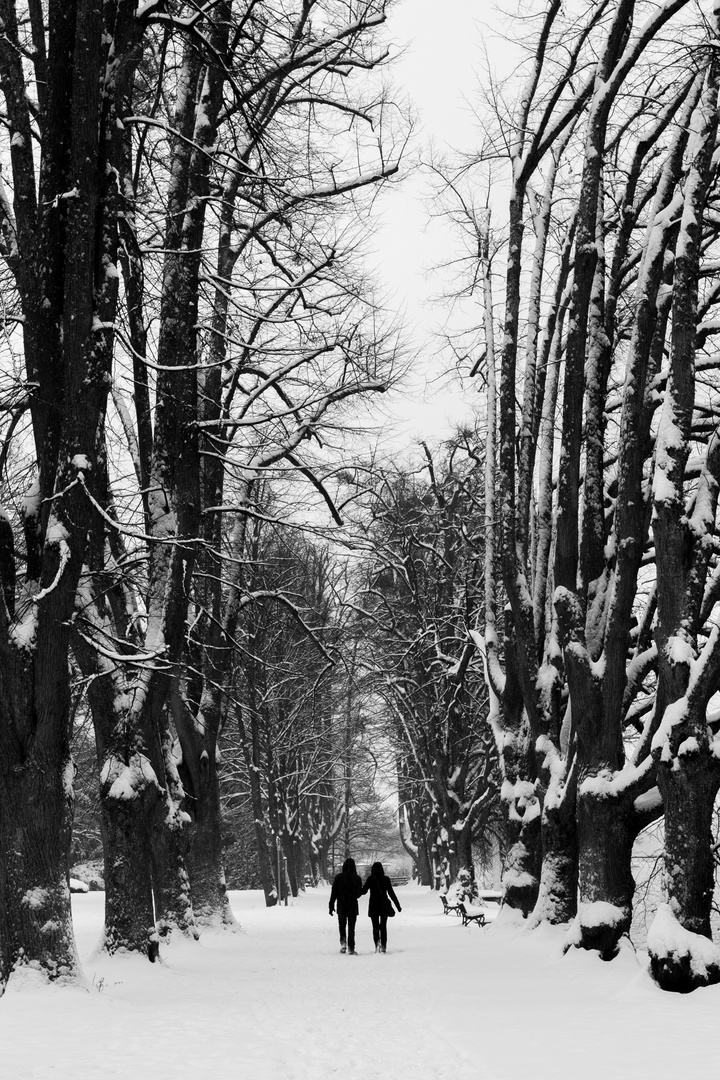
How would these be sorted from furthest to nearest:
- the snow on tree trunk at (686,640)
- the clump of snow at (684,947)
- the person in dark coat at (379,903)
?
the person in dark coat at (379,903) → the snow on tree trunk at (686,640) → the clump of snow at (684,947)

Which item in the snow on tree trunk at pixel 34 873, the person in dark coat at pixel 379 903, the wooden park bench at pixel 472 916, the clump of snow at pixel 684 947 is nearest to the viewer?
the snow on tree trunk at pixel 34 873

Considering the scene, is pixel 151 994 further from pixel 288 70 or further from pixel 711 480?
pixel 288 70

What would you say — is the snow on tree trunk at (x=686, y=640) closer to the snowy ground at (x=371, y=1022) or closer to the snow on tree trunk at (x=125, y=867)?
the snowy ground at (x=371, y=1022)

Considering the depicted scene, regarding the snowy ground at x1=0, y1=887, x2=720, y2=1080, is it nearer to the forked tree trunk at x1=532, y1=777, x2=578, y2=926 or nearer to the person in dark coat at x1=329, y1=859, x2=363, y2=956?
the forked tree trunk at x1=532, y1=777, x2=578, y2=926

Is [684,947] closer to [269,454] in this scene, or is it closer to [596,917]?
[596,917]

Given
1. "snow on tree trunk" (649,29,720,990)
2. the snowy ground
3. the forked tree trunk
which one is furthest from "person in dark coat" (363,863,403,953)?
"snow on tree trunk" (649,29,720,990)

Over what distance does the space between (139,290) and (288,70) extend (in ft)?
11.1

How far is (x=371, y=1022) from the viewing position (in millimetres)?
8484

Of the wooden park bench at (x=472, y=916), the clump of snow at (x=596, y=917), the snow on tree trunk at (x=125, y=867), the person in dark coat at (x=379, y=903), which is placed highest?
the snow on tree trunk at (x=125, y=867)

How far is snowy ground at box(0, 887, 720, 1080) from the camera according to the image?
6.30 m

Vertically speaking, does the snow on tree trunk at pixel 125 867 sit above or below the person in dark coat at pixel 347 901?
above

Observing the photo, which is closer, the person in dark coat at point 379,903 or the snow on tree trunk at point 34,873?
the snow on tree trunk at point 34,873

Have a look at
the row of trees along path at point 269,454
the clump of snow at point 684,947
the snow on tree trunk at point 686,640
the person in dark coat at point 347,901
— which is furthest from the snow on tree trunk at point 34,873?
the person in dark coat at point 347,901

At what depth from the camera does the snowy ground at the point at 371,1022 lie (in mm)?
6297
